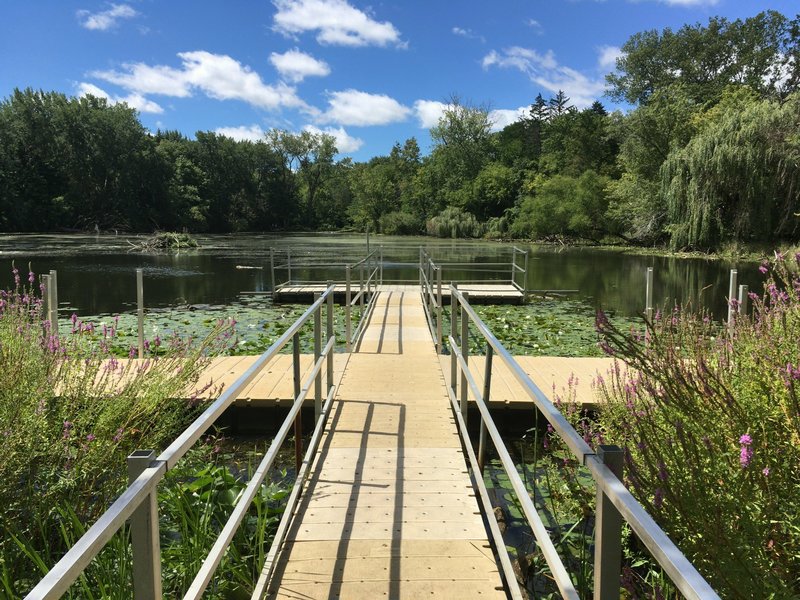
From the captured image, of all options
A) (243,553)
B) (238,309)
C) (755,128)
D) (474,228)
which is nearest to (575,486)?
(243,553)

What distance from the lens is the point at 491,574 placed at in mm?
2588

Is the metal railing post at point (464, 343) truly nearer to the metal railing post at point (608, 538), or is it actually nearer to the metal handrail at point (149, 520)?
the metal handrail at point (149, 520)

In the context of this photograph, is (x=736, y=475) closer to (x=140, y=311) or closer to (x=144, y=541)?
(x=144, y=541)

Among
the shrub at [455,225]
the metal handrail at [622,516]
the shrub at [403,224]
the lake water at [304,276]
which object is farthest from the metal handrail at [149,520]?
the shrub at [403,224]

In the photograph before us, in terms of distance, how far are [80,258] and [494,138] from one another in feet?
182

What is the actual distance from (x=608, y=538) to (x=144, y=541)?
3.16 feet

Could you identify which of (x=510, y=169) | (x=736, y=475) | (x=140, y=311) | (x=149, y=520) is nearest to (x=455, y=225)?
(x=510, y=169)

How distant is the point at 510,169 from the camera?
63.9 meters

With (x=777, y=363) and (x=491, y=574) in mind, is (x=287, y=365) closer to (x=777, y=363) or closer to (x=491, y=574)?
(x=491, y=574)

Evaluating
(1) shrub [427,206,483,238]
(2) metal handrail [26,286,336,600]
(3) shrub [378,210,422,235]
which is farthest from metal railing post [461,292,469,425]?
(3) shrub [378,210,422,235]

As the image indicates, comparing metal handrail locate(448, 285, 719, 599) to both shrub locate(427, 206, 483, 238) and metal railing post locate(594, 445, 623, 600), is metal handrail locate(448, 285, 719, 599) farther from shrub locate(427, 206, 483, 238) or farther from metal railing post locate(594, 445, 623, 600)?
shrub locate(427, 206, 483, 238)

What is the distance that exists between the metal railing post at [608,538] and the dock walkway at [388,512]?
1.24m

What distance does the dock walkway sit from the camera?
2504 millimetres

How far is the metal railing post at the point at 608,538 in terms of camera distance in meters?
1.27
